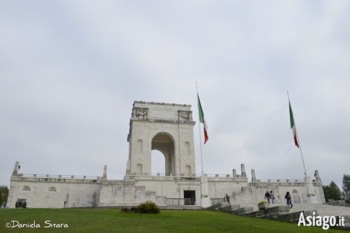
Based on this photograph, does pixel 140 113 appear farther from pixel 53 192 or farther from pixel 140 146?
pixel 53 192

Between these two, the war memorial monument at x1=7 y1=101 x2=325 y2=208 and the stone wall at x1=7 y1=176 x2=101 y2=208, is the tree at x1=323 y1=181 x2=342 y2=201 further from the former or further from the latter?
the stone wall at x1=7 y1=176 x2=101 y2=208

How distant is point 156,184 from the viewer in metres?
36.2

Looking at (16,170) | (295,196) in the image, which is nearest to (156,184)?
(16,170)

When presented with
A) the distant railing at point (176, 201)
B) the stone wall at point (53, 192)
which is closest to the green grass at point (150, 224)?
the distant railing at point (176, 201)

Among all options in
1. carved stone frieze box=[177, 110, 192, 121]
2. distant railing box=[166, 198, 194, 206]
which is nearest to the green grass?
distant railing box=[166, 198, 194, 206]

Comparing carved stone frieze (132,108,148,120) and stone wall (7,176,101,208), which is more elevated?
carved stone frieze (132,108,148,120)

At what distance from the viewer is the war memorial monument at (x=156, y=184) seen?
3138 centimetres

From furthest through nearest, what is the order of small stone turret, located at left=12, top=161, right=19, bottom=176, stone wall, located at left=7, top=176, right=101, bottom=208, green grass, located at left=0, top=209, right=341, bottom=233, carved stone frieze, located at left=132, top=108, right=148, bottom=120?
carved stone frieze, located at left=132, top=108, right=148, bottom=120 → small stone turret, located at left=12, top=161, right=19, bottom=176 → stone wall, located at left=7, top=176, right=101, bottom=208 → green grass, located at left=0, top=209, right=341, bottom=233

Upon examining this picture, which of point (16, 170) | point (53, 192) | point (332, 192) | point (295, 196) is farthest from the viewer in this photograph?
point (332, 192)

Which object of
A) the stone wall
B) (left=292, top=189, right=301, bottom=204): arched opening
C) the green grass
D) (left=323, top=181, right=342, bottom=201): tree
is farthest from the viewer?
(left=323, top=181, right=342, bottom=201): tree

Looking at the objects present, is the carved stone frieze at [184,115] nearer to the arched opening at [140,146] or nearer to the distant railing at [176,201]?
the arched opening at [140,146]

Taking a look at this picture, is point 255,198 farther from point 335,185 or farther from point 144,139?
point 335,185

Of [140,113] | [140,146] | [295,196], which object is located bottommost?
[295,196]

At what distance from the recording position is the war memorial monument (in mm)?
31375
